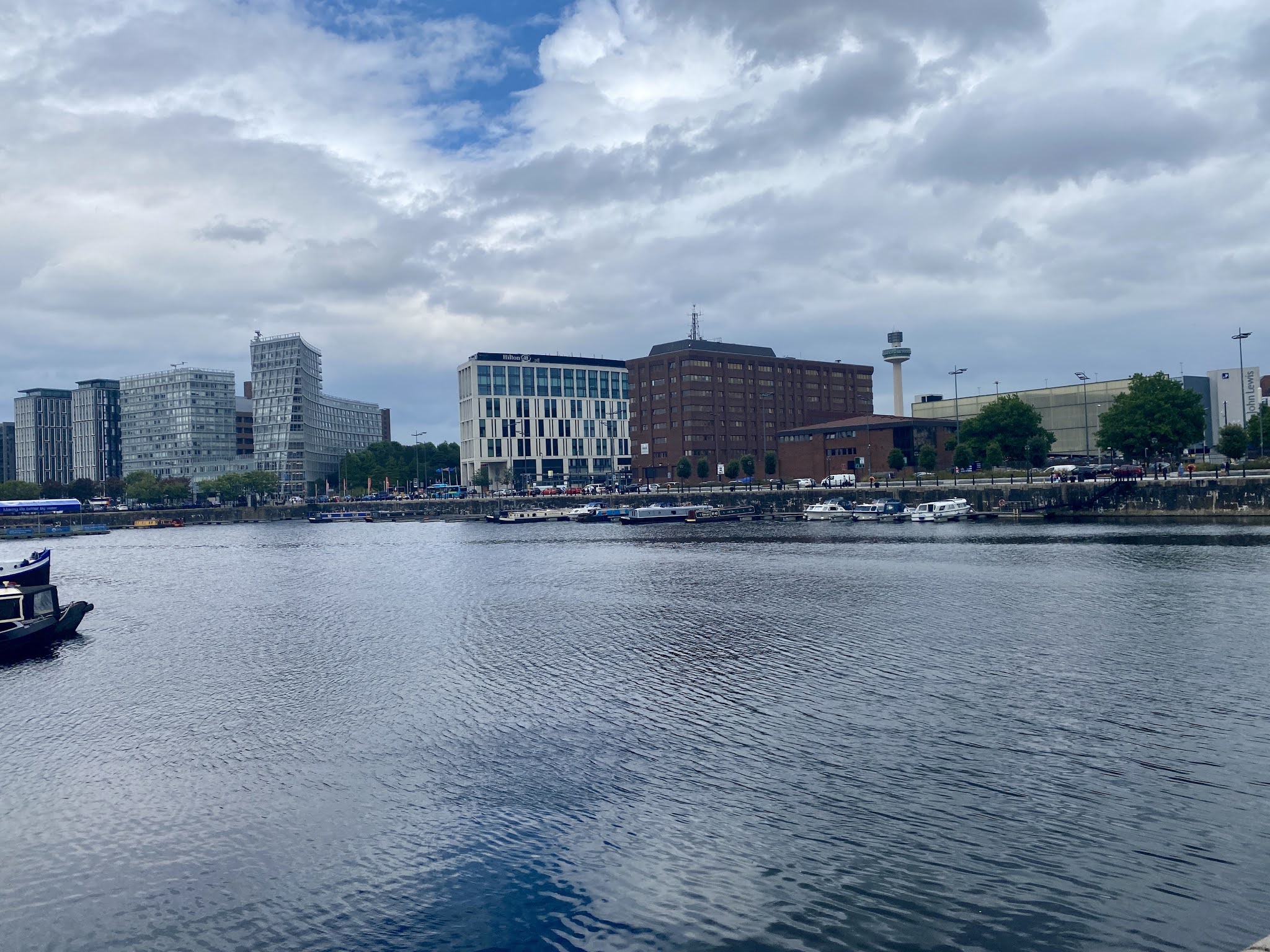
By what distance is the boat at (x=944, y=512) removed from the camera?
10412 centimetres

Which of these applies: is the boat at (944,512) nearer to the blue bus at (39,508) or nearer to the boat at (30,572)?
the boat at (30,572)

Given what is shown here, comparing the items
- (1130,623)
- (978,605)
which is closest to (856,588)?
(978,605)

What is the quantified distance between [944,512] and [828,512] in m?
16.4

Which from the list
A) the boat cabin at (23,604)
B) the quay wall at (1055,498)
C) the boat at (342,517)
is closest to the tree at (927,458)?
the quay wall at (1055,498)

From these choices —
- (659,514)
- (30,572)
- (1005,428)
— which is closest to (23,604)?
(30,572)

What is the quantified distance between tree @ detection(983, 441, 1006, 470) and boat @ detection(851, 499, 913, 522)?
2717 cm

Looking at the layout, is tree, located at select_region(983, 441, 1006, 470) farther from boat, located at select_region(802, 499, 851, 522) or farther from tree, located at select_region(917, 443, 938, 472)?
boat, located at select_region(802, 499, 851, 522)

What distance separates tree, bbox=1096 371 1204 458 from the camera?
111250mm

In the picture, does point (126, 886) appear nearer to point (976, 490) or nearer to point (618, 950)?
point (618, 950)

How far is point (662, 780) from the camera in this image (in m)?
20.8

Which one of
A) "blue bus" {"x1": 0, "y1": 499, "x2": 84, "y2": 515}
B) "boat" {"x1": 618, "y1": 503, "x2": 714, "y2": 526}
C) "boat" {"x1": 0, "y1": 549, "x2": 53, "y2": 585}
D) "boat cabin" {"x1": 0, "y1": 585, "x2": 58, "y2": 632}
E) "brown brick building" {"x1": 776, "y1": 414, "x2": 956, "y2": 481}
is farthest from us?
"blue bus" {"x1": 0, "y1": 499, "x2": 84, "y2": 515}

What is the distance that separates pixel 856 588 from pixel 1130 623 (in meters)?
16.1

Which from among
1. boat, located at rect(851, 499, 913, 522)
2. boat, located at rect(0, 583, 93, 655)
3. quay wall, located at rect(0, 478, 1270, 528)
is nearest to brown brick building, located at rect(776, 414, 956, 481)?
quay wall, located at rect(0, 478, 1270, 528)

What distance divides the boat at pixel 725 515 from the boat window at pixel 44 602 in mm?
92363
